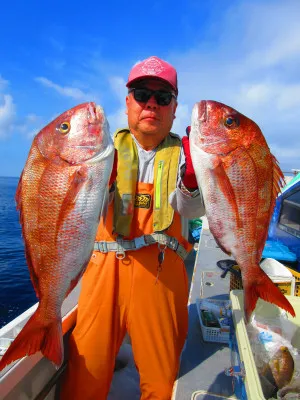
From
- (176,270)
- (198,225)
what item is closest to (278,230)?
(198,225)

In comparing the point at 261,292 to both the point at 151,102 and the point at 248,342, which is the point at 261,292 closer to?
the point at 248,342

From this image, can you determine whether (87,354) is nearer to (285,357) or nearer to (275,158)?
(285,357)

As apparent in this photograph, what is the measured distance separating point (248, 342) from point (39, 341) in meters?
1.32

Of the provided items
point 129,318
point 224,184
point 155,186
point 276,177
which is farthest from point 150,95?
point 129,318

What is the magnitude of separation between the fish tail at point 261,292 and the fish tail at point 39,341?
1198 mm

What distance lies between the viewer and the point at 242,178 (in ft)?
6.29

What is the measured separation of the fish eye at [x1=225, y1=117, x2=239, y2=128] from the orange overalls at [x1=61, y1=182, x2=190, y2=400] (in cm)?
89

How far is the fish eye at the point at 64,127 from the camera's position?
6.28ft

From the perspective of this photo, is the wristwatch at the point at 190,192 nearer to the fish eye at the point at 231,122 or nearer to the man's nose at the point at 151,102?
the fish eye at the point at 231,122

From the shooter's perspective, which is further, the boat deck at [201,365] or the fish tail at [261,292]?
the boat deck at [201,365]

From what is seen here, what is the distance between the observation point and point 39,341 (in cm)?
180

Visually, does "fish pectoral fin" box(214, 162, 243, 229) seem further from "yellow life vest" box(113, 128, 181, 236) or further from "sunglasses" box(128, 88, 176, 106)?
"sunglasses" box(128, 88, 176, 106)

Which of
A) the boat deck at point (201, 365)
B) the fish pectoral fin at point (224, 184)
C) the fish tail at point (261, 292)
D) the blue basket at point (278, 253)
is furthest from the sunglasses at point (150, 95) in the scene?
the blue basket at point (278, 253)

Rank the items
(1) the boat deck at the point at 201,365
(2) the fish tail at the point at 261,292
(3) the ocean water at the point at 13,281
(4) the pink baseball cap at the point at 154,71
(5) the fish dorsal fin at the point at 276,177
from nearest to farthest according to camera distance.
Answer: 1. (2) the fish tail at the point at 261,292
2. (5) the fish dorsal fin at the point at 276,177
3. (4) the pink baseball cap at the point at 154,71
4. (1) the boat deck at the point at 201,365
5. (3) the ocean water at the point at 13,281
